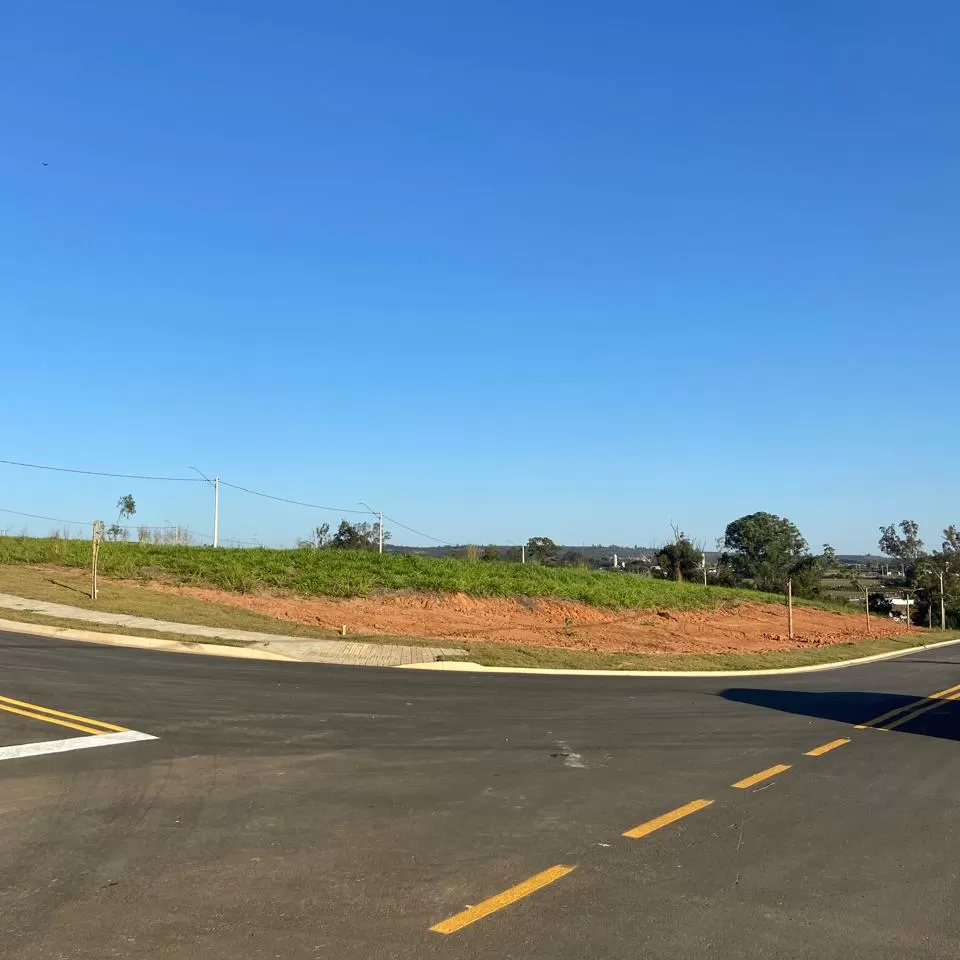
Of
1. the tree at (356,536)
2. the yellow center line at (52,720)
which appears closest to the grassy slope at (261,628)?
the yellow center line at (52,720)

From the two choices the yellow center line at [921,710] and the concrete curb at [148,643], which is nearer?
the yellow center line at [921,710]

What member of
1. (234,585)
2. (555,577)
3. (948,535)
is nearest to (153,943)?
(234,585)

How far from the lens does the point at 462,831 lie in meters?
6.45

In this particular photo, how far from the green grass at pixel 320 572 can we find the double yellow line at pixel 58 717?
1920 centimetres

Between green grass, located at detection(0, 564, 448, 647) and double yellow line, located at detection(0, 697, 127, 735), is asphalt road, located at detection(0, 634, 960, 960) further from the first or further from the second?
green grass, located at detection(0, 564, 448, 647)

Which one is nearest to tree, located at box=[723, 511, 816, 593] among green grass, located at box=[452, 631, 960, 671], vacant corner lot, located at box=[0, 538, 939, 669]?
vacant corner lot, located at box=[0, 538, 939, 669]

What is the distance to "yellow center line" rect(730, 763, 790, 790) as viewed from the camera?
26.5 feet

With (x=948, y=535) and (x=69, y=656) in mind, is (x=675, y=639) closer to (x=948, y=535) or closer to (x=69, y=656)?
(x=69, y=656)

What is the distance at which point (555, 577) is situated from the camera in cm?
4219

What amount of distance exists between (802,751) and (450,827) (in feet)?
17.1

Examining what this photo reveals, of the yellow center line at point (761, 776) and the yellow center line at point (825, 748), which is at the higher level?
the yellow center line at point (761, 776)

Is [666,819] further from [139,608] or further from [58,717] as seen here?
[139,608]

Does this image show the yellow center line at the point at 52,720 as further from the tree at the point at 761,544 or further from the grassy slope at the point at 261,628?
the tree at the point at 761,544

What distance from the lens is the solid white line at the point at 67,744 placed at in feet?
28.1
